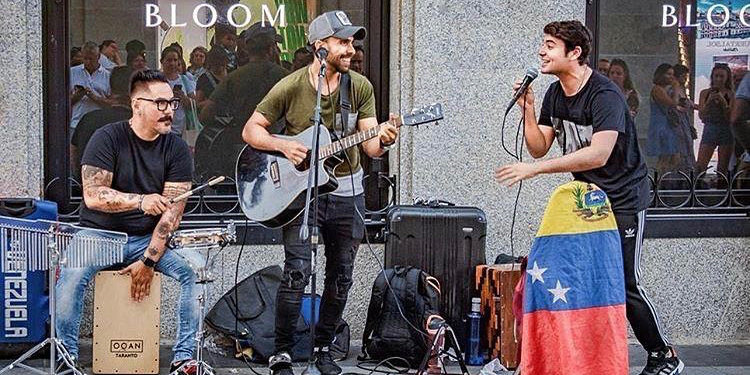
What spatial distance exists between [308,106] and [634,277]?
6.63ft

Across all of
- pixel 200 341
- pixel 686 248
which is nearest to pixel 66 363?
pixel 200 341

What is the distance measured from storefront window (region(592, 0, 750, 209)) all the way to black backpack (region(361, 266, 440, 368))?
1999 millimetres

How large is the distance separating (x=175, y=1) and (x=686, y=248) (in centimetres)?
386

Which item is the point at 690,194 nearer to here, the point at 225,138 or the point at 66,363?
the point at 225,138

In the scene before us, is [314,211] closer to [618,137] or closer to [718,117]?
[618,137]

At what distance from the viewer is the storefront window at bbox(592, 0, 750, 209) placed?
823 cm

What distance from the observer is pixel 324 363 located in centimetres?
676

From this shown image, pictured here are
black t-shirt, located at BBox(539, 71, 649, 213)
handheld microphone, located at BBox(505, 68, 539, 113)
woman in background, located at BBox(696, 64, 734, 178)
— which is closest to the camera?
handheld microphone, located at BBox(505, 68, 539, 113)

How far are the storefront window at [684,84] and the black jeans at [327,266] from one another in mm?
2531

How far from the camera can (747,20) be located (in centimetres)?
838

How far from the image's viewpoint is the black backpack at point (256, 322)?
23.6 feet

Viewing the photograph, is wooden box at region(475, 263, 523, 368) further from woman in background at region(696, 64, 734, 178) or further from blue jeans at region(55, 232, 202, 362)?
woman in background at region(696, 64, 734, 178)

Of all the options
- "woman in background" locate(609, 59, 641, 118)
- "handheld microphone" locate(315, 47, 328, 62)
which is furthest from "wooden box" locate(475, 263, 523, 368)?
"handheld microphone" locate(315, 47, 328, 62)

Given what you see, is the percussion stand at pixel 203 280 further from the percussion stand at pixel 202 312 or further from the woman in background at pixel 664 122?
the woman in background at pixel 664 122
